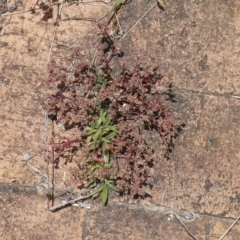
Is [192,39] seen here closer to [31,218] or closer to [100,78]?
[100,78]

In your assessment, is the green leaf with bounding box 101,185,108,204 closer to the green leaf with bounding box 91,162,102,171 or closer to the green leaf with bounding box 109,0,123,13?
the green leaf with bounding box 91,162,102,171

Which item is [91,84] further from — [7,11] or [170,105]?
[7,11]

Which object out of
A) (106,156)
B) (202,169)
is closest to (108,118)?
(106,156)

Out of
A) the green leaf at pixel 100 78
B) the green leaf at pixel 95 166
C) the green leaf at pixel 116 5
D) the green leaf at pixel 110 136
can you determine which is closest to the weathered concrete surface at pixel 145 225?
the green leaf at pixel 95 166

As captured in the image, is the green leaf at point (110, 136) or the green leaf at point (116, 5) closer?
the green leaf at point (110, 136)

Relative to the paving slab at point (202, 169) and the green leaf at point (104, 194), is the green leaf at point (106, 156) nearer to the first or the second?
the green leaf at point (104, 194)

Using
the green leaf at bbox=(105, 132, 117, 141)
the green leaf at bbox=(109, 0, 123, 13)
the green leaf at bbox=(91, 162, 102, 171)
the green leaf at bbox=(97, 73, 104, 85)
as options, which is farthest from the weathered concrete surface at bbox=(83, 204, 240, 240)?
the green leaf at bbox=(109, 0, 123, 13)
